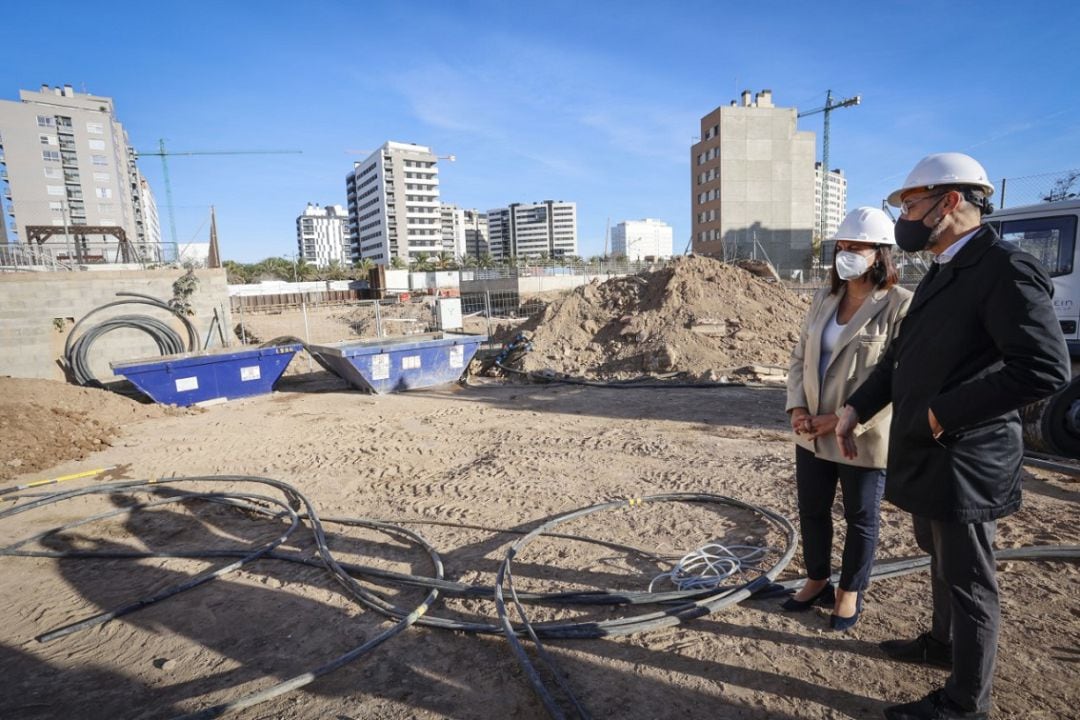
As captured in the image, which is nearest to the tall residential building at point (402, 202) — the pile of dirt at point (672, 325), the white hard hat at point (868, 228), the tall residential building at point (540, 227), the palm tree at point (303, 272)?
the palm tree at point (303, 272)

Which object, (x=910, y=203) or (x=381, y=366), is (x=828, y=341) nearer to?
(x=910, y=203)

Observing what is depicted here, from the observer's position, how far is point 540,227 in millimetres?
158125

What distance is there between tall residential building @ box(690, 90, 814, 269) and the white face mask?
51.0 meters

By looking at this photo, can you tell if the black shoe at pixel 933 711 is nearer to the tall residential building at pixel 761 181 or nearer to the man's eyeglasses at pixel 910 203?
the man's eyeglasses at pixel 910 203

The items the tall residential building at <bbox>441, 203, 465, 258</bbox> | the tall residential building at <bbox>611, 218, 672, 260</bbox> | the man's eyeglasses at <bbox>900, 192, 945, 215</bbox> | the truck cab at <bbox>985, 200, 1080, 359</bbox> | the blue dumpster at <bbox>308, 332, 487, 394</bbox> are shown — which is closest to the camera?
the man's eyeglasses at <bbox>900, 192, 945, 215</bbox>

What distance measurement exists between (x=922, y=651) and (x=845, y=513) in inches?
25.5

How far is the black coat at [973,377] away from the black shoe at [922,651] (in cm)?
89

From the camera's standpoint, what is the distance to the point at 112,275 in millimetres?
11336

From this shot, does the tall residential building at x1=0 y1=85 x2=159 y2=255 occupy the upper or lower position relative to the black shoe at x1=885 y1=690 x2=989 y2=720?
upper

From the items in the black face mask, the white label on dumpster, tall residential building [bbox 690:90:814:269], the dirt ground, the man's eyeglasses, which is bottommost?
the dirt ground

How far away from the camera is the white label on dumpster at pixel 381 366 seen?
1041cm

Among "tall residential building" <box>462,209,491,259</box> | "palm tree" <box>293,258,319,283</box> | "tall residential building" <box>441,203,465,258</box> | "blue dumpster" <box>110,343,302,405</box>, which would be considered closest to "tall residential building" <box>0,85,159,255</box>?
"palm tree" <box>293,258,319,283</box>

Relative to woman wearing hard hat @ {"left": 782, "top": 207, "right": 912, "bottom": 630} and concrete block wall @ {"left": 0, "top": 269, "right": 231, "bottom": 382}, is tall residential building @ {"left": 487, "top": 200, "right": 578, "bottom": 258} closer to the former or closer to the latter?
concrete block wall @ {"left": 0, "top": 269, "right": 231, "bottom": 382}

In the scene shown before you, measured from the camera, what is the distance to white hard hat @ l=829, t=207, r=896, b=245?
255cm
